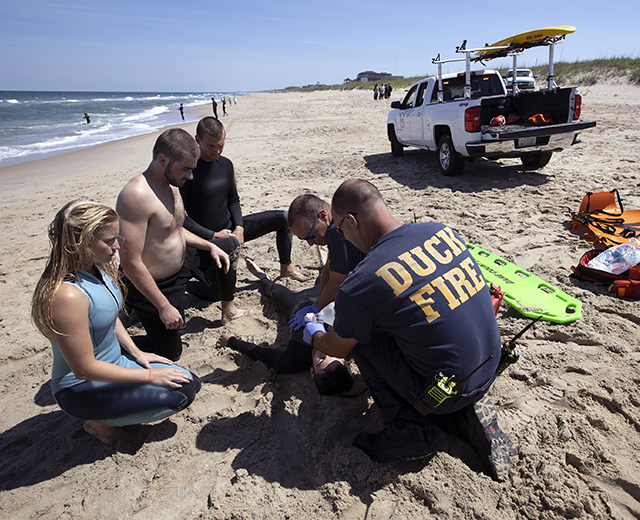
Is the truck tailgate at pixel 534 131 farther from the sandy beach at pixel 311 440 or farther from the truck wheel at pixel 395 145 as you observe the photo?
the truck wheel at pixel 395 145

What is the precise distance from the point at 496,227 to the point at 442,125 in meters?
3.35

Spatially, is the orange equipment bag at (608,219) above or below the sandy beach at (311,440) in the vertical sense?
above

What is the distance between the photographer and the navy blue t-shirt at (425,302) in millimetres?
1678

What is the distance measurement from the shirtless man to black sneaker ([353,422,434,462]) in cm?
163

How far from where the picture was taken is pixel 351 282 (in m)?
1.73

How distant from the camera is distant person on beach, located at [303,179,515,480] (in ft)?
5.54

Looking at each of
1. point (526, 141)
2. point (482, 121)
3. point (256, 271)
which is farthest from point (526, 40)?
point (256, 271)

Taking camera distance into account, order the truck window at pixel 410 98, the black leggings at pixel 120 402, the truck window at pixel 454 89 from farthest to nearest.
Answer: the truck window at pixel 410 98, the truck window at pixel 454 89, the black leggings at pixel 120 402

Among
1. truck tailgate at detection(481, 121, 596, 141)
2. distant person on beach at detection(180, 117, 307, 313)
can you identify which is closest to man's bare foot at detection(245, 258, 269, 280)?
distant person on beach at detection(180, 117, 307, 313)

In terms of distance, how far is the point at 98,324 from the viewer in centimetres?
200

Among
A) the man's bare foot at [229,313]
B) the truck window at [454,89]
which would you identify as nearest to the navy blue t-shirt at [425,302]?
the man's bare foot at [229,313]

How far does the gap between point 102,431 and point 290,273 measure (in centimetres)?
238

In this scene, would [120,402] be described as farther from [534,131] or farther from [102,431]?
[534,131]

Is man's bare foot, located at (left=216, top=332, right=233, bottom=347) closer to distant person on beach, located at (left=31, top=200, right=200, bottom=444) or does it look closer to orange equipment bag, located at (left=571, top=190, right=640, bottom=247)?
distant person on beach, located at (left=31, top=200, right=200, bottom=444)
